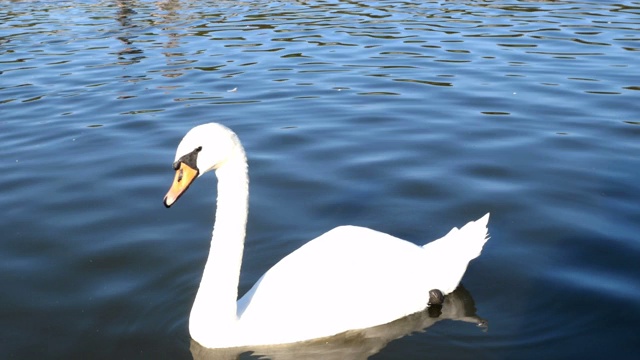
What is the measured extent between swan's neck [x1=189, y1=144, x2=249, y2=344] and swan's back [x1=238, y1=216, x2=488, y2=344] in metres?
0.17

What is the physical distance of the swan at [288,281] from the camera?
5.36 m

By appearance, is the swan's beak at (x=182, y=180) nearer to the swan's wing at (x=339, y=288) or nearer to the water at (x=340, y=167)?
the swan's wing at (x=339, y=288)

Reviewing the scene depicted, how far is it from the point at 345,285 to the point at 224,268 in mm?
811

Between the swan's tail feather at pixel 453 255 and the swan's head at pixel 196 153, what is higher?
the swan's head at pixel 196 153

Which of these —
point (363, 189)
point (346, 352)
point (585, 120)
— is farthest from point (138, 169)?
point (585, 120)

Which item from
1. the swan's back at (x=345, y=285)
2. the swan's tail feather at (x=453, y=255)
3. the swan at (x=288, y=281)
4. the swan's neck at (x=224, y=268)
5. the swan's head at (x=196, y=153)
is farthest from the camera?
the swan's tail feather at (x=453, y=255)

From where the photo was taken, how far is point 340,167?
917cm

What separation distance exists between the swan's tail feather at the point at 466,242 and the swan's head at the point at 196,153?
189cm

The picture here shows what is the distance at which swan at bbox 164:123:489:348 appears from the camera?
536 cm

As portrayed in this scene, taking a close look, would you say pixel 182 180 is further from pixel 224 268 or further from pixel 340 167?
pixel 340 167

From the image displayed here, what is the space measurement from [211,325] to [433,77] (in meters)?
8.32

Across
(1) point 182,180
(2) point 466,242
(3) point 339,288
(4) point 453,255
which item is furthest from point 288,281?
(2) point 466,242

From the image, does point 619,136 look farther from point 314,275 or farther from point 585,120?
point 314,275

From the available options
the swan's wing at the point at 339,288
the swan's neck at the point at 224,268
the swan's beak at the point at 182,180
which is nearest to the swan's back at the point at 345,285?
the swan's wing at the point at 339,288
